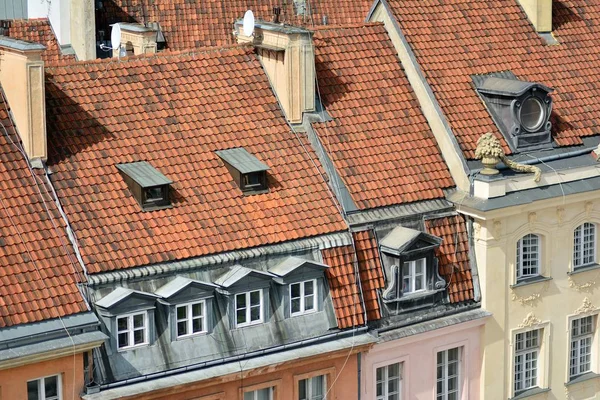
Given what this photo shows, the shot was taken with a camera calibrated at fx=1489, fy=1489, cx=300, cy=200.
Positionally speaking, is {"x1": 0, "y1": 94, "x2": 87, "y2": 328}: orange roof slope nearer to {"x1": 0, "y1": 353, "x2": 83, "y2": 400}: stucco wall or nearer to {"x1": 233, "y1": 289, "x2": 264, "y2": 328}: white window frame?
{"x1": 0, "y1": 353, "x2": 83, "y2": 400}: stucco wall

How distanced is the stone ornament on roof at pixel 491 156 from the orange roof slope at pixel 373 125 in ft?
4.74

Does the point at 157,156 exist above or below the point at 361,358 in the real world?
above

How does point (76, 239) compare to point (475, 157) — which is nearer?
point (76, 239)

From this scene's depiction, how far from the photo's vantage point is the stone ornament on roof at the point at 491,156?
151 feet

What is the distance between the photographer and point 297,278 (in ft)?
139

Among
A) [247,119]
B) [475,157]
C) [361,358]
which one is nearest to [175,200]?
[247,119]

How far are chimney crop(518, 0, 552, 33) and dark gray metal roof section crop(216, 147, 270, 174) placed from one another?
13937 mm

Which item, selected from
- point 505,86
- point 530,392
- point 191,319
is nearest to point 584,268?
point 530,392

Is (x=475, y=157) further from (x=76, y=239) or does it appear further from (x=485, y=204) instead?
(x=76, y=239)

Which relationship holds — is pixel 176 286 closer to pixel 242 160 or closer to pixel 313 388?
pixel 242 160

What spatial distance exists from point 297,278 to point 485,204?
22.9ft

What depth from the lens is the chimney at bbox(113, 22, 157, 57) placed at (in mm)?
52125

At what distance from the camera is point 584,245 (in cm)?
4909

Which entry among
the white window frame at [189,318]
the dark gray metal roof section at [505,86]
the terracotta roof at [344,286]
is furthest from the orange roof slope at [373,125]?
the white window frame at [189,318]
